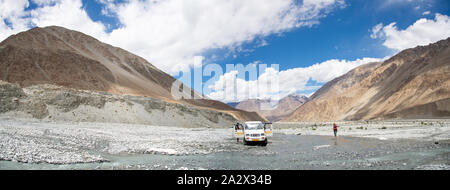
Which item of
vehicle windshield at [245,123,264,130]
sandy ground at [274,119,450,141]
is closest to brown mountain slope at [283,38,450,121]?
sandy ground at [274,119,450,141]

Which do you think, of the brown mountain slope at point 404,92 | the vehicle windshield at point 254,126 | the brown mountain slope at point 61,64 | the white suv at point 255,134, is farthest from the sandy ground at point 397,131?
the brown mountain slope at point 61,64

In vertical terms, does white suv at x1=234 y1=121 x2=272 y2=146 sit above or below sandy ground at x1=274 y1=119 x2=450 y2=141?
above

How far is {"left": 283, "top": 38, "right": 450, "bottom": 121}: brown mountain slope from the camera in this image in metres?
91.2

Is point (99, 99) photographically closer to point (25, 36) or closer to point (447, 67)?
point (25, 36)

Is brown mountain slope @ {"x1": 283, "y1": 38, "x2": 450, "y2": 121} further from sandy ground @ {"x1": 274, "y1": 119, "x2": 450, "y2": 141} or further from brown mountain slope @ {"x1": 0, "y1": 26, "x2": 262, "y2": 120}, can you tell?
brown mountain slope @ {"x1": 0, "y1": 26, "x2": 262, "y2": 120}

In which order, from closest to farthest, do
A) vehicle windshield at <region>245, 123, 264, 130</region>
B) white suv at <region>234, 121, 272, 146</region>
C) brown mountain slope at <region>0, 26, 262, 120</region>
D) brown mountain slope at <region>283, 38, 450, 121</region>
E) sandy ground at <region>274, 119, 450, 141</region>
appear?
1. white suv at <region>234, 121, 272, 146</region>
2. vehicle windshield at <region>245, 123, 264, 130</region>
3. sandy ground at <region>274, 119, 450, 141</region>
4. brown mountain slope at <region>0, 26, 262, 120</region>
5. brown mountain slope at <region>283, 38, 450, 121</region>

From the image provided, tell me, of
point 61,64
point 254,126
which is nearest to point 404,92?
point 254,126

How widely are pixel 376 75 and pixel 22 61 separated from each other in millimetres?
163162

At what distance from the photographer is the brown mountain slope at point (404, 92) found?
9125cm

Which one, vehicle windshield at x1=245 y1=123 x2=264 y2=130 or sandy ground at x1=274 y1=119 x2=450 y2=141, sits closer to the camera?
vehicle windshield at x1=245 y1=123 x2=264 y2=130

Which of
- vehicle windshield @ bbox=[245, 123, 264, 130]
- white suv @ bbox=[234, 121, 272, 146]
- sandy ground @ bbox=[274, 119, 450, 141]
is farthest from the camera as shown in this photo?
sandy ground @ bbox=[274, 119, 450, 141]

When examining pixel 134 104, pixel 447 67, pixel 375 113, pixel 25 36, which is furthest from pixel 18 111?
pixel 447 67
